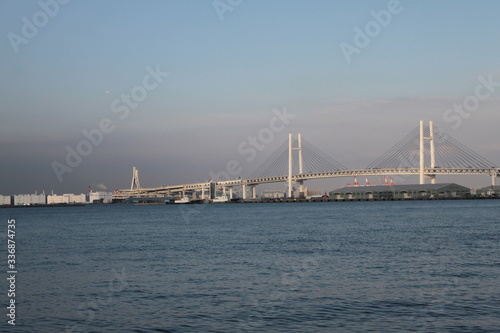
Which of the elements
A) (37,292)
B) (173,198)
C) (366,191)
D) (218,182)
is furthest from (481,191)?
(37,292)

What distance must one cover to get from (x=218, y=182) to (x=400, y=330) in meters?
110

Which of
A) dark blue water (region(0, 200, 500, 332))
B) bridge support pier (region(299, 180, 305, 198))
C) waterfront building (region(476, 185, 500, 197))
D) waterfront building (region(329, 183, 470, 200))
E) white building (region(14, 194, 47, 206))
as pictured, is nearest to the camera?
dark blue water (region(0, 200, 500, 332))

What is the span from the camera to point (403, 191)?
328ft

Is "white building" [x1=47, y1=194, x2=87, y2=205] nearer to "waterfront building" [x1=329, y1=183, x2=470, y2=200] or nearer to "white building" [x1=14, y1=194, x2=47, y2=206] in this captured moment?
"white building" [x1=14, y1=194, x2=47, y2=206]

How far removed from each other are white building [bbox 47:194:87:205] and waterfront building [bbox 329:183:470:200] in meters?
90.3

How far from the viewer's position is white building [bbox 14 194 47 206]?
156 metres

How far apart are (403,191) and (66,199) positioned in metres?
106

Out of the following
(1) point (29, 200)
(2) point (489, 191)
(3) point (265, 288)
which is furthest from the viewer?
(1) point (29, 200)

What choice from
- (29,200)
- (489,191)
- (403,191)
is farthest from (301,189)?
(29,200)

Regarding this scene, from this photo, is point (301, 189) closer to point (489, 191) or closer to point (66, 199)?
point (489, 191)

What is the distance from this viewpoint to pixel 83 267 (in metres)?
17.6

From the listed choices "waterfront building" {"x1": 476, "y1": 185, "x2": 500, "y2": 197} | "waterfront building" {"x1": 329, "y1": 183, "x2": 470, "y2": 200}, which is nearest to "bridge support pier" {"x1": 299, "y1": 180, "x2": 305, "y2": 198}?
"waterfront building" {"x1": 329, "y1": 183, "x2": 470, "y2": 200}

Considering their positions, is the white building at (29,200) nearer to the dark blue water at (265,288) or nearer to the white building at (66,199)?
the white building at (66,199)

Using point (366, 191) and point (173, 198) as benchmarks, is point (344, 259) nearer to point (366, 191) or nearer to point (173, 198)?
point (366, 191)
